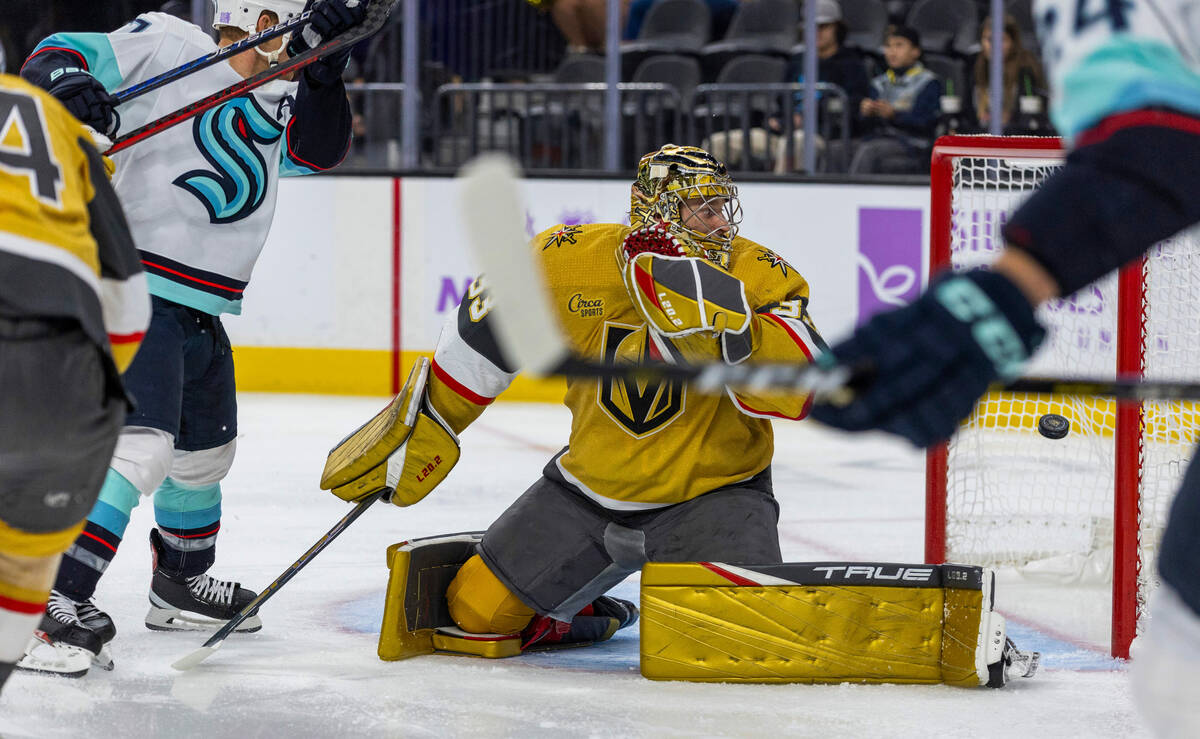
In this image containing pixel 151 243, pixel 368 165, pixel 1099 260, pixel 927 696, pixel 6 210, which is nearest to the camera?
pixel 1099 260

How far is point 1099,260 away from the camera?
939 millimetres

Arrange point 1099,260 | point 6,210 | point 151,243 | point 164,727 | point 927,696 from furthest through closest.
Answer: point 151,243 < point 927,696 < point 164,727 < point 6,210 < point 1099,260

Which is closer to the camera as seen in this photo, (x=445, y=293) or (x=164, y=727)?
(x=164, y=727)

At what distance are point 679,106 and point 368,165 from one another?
139cm

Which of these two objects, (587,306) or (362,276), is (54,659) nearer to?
(587,306)

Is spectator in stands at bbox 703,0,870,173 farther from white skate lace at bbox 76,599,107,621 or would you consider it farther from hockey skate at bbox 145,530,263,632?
white skate lace at bbox 76,599,107,621

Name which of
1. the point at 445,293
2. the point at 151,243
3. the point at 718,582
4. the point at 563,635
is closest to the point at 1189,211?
the point at 718,582

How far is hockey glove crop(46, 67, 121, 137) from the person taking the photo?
2.26 m

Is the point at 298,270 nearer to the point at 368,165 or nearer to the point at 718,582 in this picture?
the point at 368,165

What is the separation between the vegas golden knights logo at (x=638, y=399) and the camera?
2.41 m

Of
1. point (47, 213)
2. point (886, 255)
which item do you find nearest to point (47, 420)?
point (47, 213)

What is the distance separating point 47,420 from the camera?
1498mm

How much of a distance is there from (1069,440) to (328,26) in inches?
71.5

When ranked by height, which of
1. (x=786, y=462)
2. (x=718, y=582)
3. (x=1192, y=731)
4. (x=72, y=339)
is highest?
(x=72, y=339)
